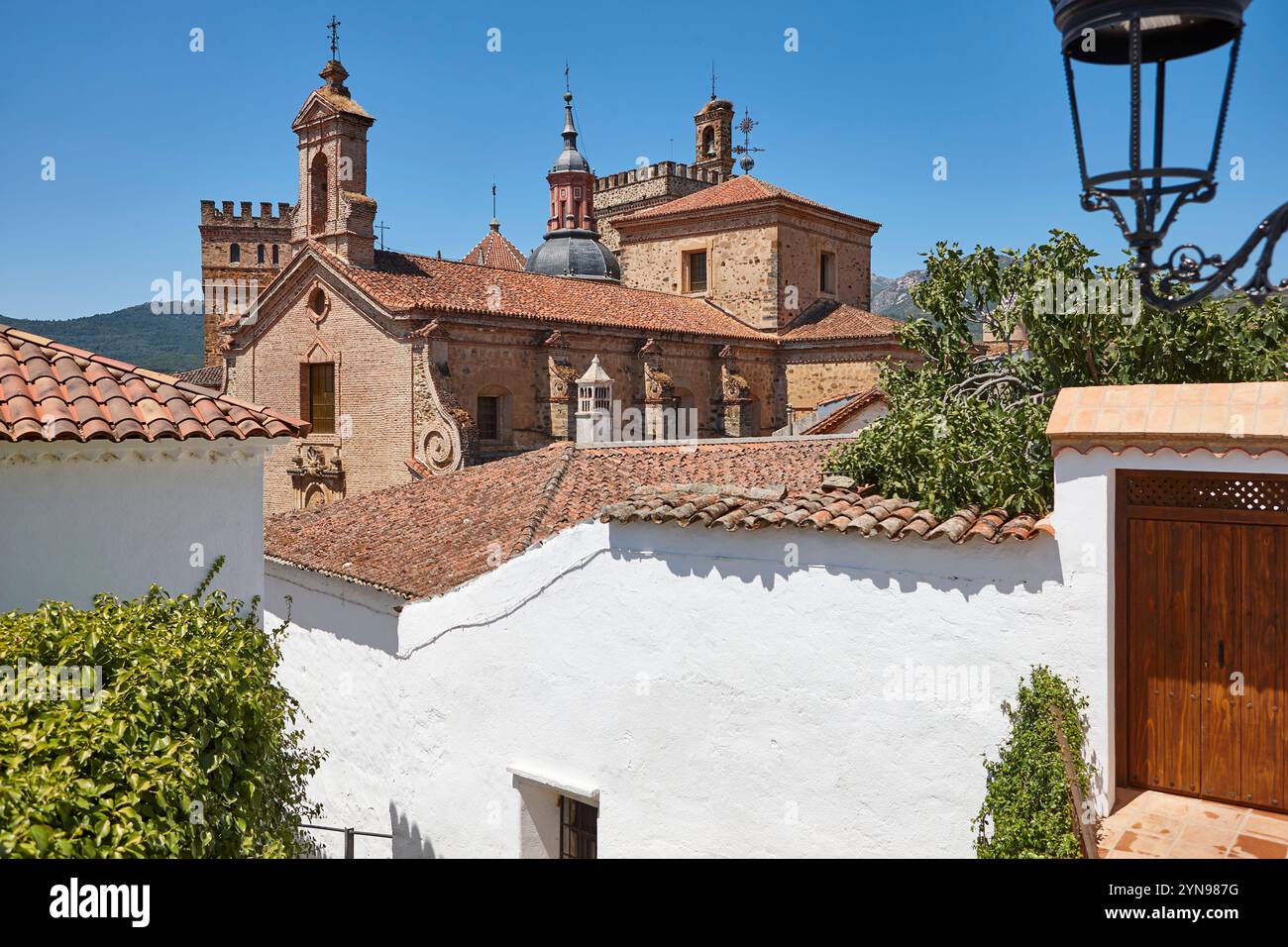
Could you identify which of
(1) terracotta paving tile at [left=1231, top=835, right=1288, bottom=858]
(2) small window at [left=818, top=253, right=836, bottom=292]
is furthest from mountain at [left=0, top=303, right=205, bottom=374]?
(1) terracotta paving tile at [left=1231, top=835, right=1288, bottom=858]

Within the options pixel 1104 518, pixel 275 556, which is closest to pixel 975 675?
pixel 1104 518

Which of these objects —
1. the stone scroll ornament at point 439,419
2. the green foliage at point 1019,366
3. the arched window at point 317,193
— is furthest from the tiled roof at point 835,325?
the green foliage at point 1019,366

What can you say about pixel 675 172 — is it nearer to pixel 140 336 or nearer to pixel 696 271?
pixel 696 271

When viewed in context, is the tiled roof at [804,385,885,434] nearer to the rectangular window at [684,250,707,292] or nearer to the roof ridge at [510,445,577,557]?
the roof ridge at [510,445,577,557]

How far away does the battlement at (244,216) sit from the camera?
52031mm

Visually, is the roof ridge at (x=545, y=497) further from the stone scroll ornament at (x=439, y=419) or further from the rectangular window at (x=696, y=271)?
the rectangular window at (x=696, y=271)

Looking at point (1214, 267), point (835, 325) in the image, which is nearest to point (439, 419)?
point (835, 325)

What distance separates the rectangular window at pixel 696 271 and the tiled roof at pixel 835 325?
3812 millimetres

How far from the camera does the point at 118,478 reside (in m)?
→ 7.69

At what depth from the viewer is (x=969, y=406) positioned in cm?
752

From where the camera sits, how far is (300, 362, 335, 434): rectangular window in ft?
78.7

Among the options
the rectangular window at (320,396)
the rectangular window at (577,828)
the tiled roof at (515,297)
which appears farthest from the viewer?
the rectangular window at (320,396)
